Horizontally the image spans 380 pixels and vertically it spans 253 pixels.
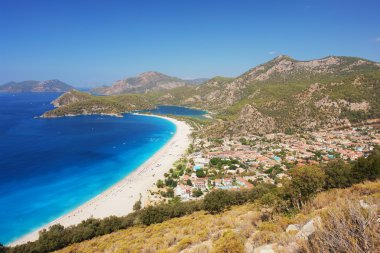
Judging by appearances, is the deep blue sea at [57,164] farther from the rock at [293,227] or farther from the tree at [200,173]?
the rock at [293,227]

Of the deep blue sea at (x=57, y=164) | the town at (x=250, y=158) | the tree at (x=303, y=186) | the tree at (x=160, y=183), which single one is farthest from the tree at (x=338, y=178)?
the deep blue sea at (x=57, y=164)

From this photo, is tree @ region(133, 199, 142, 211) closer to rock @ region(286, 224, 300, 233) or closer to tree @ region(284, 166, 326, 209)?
tree @ region(284, 166, 326, 209)

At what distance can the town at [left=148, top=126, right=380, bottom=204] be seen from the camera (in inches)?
1776

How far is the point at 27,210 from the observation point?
39.6 meters

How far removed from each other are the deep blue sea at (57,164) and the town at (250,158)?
15621mm

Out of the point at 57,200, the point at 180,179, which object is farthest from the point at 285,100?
the point at 57,200

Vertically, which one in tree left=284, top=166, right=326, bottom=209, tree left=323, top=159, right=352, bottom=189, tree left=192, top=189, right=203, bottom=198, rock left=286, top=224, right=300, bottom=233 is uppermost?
rock left=286, top=224, right=300, bottom=233

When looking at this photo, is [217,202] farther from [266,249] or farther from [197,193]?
[197,193]

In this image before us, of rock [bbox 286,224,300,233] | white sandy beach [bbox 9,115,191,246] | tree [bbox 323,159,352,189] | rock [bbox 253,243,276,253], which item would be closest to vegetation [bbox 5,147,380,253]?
tree [bbox 323,159,352,189]

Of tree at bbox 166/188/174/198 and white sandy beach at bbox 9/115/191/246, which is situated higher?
tree at bbox 166/188/174/198

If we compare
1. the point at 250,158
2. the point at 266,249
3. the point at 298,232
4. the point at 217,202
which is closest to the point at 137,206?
the point at 217,202

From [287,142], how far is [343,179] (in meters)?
59.2

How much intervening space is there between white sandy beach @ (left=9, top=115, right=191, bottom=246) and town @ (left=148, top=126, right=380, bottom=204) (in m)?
3.22

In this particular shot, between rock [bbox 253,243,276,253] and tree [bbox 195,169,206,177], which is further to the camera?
tree [bbox 195,169,206,177]
